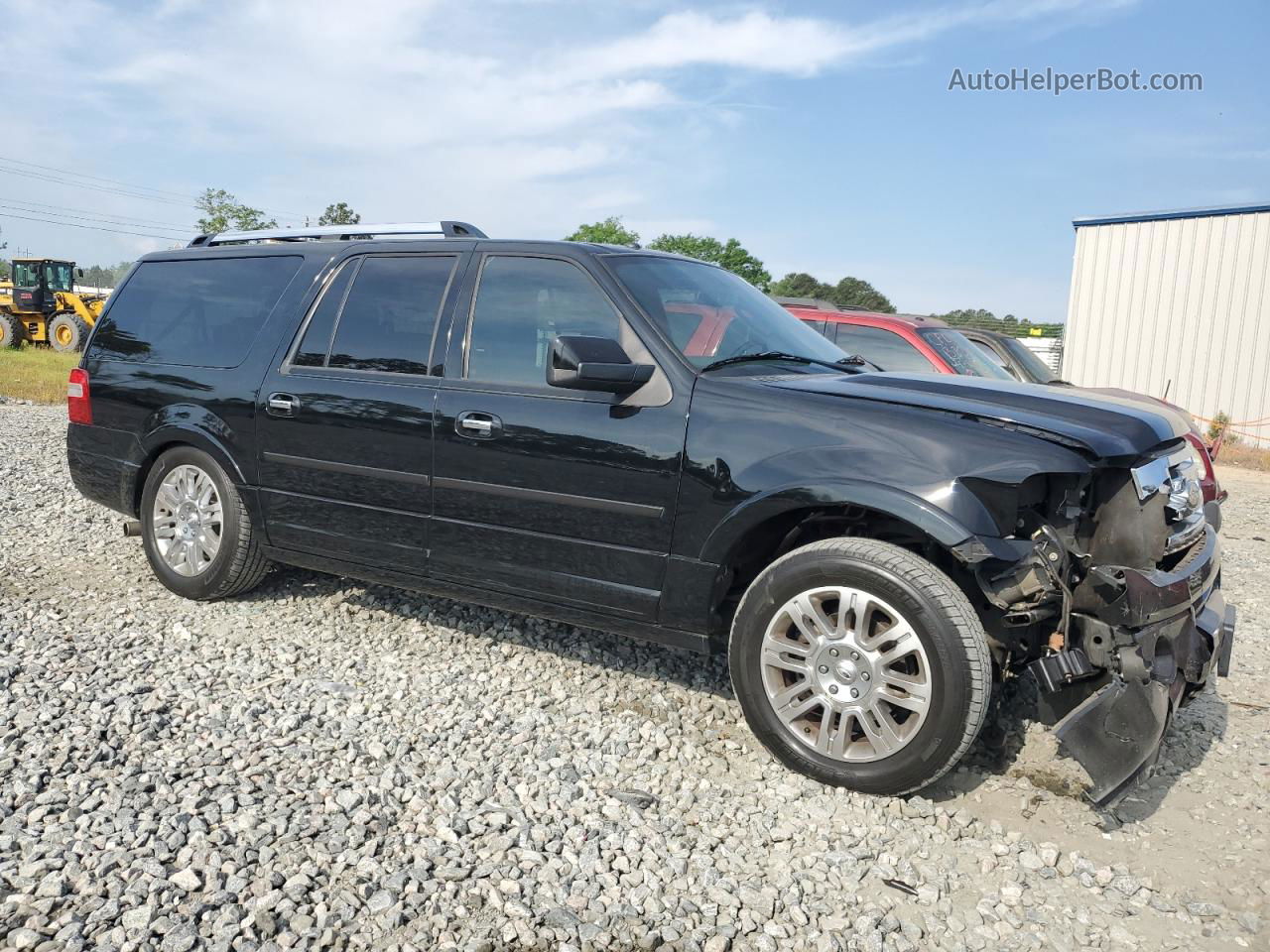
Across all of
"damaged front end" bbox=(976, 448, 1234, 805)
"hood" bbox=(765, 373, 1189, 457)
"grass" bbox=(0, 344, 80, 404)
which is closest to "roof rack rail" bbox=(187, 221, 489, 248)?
"hood" bbox=(765, 373, 1189, 457)

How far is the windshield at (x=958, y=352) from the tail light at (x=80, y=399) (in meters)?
6.15

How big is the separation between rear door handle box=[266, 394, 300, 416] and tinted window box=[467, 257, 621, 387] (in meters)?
0.99

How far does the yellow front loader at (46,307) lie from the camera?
87.8 ft

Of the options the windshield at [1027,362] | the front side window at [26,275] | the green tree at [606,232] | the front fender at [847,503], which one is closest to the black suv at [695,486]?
the front fender at [847,503]

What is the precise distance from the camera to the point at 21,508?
22.9ft

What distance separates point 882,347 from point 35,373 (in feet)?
62.4

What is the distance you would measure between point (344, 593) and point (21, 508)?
3277mm

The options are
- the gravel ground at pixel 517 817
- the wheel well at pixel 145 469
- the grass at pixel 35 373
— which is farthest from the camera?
the grass at pixel 35 373

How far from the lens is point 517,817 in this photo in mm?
3057

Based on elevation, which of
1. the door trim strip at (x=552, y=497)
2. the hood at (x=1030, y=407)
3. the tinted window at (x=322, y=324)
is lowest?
the door trim strip at (x=552, y=497)

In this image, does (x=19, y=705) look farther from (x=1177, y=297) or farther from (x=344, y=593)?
(x=1177, y=297)

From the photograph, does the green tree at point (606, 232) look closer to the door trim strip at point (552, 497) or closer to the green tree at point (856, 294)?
the green tree at point (856, 294)

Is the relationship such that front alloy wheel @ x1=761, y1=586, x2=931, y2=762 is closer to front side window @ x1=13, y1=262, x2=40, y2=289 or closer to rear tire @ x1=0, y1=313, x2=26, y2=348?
front side window @ x1=13, y1=262, x2=40, y2=289

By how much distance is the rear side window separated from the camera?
4309 mm
